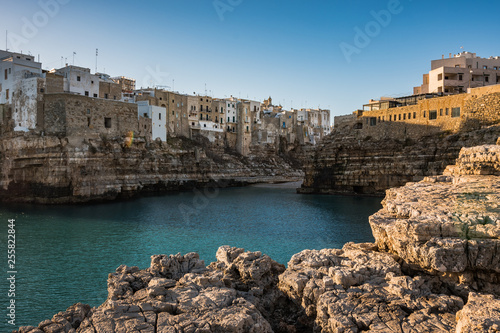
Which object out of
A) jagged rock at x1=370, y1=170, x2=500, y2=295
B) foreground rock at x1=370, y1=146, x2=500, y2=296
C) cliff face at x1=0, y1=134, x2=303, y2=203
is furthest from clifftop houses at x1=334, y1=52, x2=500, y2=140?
jagged rock at x1=370, y1=170, x2=500, y2=295

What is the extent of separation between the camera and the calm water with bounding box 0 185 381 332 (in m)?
17.3

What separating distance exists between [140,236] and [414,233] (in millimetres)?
21941

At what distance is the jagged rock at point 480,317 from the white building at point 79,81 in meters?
55.0

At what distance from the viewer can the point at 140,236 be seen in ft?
94.4

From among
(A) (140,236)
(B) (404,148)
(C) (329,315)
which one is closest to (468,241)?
(C) (329,315)

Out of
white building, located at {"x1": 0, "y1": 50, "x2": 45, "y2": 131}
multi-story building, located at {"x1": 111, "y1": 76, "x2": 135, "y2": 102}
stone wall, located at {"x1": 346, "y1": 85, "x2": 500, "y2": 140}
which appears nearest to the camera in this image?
stone wall, located at {"x1": 346, "y1": 85, "x2": 500, "y2": 140}

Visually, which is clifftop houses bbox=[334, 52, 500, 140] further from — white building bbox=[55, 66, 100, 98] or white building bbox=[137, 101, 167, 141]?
white building bbox=[55, 66, 100, 98]

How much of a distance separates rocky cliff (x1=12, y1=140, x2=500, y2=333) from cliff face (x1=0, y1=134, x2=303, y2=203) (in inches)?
1542

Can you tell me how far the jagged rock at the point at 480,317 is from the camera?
25.2 ft

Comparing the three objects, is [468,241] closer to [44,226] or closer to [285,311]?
[285,311]

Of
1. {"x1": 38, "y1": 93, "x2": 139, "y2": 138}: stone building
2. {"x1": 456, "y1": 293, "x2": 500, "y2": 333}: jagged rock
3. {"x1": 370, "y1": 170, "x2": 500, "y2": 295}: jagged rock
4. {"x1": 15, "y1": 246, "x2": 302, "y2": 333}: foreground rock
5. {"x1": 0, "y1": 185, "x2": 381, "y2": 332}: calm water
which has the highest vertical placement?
{"x1": 38, "y1": 93, "x2": 139, "y2": 138}: stone building

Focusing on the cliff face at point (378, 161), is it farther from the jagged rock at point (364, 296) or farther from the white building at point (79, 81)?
the jagged rock at point (364, 296)

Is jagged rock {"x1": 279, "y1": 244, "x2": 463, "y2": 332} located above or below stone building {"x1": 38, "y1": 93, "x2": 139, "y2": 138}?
below

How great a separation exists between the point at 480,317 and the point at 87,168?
4876cm
